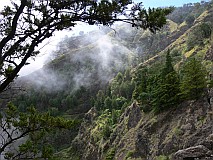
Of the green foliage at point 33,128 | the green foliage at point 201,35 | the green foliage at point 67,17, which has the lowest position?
the green foliage at point 33,128

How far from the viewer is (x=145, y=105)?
4916cm

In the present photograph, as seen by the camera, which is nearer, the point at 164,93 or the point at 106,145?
the point at 164,93

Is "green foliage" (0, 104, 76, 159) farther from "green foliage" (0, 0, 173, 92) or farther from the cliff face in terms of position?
the cliff face

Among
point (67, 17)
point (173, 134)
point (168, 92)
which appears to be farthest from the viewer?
point (168, 92)

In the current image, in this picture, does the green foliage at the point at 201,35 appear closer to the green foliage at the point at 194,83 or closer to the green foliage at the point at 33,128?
the green foliage at the point at 194,83

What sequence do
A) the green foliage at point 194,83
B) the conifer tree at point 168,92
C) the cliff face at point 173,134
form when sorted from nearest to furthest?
the cliff face at point 173,134 < the green foliage at point 194,83 < the conifer tree at point 168,92

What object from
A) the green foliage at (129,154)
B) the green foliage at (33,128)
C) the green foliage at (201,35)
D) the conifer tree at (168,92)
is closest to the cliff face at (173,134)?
the green foliage at (129,154)

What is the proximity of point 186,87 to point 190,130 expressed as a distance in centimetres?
636

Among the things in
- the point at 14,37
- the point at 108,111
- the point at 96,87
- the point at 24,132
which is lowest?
the point at 24,132

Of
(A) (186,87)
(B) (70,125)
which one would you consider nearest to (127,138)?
(A) (186,87)

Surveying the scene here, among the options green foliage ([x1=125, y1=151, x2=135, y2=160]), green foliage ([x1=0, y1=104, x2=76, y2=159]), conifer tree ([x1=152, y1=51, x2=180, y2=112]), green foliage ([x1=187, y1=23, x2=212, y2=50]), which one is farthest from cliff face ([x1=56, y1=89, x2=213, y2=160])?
green foliage ([x1=187, y1=23, x2=212, y2=50])

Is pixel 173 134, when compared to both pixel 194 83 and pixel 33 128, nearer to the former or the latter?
pixel 194 83

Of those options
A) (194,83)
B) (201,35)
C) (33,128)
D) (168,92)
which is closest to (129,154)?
(168,92)

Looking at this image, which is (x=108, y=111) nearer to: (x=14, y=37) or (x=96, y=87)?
(x=96, y=87)
